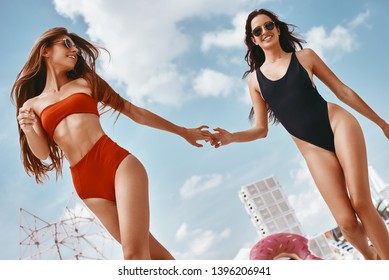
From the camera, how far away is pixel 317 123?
3279 mm

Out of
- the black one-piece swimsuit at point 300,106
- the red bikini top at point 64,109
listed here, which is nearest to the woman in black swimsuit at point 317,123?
the black one-piece swimsuit at point 300,106

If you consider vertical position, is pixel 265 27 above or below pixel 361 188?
above

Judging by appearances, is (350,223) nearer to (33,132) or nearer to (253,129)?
(253,129)

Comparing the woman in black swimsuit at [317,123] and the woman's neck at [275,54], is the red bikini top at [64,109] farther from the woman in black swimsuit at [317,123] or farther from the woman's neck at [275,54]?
the woman's neck at [275,54]

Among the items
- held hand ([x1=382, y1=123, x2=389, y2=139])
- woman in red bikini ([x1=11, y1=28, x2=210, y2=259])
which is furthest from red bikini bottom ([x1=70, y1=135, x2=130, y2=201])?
held hand ([x1=382, y1=123, x2=389, y2=139])

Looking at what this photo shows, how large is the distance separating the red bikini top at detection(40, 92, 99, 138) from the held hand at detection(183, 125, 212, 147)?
698mm

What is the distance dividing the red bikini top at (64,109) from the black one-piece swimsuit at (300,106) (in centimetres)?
122

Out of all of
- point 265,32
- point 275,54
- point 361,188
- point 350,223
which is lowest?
point 350,223

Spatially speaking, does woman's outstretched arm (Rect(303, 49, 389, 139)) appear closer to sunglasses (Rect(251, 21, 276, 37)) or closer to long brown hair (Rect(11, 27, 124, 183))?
sunglasses (Rect(251, 21, 276, 37))

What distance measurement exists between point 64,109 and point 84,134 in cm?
21

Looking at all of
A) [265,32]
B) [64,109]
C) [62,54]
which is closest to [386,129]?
[265,32]

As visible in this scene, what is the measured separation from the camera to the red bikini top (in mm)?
3084
